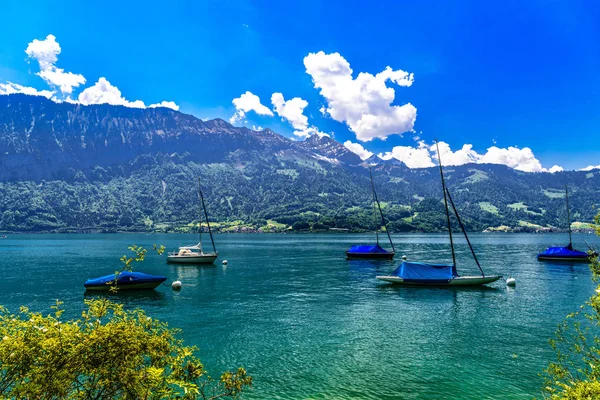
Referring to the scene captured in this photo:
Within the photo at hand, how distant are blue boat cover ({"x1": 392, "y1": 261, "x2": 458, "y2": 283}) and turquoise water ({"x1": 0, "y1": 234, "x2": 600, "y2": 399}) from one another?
251 cm

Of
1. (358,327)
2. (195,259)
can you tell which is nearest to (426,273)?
(358,327)

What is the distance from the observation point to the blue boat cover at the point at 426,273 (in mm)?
71562

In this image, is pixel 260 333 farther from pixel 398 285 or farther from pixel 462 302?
pixel 398 285

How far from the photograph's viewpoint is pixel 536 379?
94.9 ft

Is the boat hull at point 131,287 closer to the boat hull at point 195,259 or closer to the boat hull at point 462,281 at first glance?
the boat hull at point 195,259

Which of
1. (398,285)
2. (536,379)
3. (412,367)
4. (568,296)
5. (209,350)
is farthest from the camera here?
(398,285)

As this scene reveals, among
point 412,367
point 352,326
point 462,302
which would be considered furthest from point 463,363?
point 462,302

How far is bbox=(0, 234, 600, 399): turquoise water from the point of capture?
2869 centimetres

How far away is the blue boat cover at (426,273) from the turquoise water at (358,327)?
8.23 feet

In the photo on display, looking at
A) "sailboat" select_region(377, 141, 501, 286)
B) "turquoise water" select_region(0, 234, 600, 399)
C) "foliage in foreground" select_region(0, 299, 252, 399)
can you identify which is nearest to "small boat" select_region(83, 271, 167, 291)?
"turquoise water" select_region(0, 234, 600, 399)

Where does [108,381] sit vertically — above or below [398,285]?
above

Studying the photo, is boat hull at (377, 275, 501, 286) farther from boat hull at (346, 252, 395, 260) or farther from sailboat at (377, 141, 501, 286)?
boat hull at (346, 252, 395, 260)

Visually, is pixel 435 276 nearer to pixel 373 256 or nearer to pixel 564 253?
pixel 373 256

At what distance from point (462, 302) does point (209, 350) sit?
43887 mm
